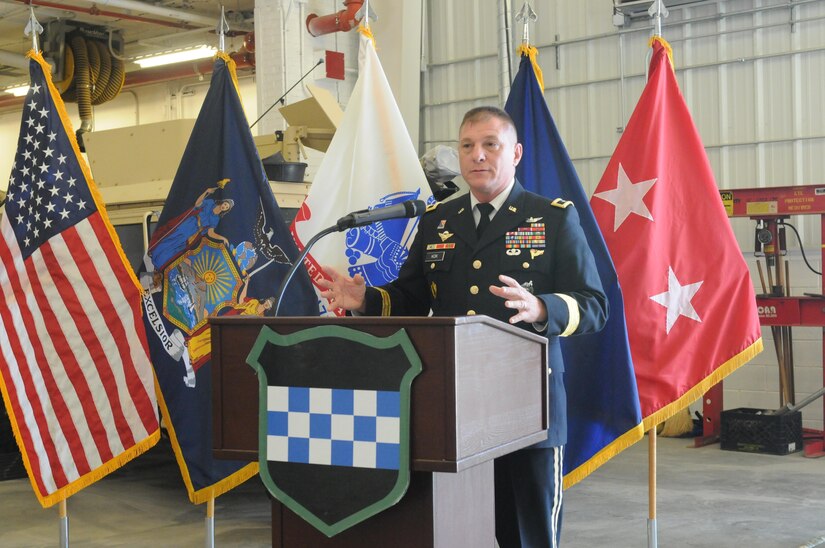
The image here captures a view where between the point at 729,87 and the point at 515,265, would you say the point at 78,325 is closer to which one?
the point at 515,265

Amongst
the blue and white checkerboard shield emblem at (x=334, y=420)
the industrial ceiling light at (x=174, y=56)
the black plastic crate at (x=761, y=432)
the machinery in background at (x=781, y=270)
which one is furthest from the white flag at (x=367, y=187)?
the industrial ceiling light at (x=174, y=56)

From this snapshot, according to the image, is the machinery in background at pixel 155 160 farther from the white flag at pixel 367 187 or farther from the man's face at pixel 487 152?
the man's face at pixel 487 152

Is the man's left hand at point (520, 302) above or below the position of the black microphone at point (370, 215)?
below

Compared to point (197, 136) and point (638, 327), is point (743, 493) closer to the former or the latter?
point (638, 327)

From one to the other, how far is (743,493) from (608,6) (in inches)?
182

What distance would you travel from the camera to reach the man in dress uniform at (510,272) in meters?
2.35

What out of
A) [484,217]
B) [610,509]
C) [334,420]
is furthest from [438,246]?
[610,509]

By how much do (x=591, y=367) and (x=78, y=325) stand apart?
6.11 ft

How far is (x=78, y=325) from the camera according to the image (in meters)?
3.58

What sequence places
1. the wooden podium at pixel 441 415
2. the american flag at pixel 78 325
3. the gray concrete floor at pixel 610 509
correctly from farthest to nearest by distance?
the gray concrete floor at pixel 610 509 → the american flag at pixel 78 325 → the wooden podium at pixel 441 415

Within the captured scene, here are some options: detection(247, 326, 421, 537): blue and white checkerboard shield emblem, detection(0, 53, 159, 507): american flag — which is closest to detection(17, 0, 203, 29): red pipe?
detection(0, 53, 159, 507): american flag

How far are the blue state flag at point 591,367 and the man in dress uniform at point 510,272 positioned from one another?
844 millimetres

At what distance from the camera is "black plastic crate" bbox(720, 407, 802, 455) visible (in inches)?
256

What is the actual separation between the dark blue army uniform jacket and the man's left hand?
0.23m
